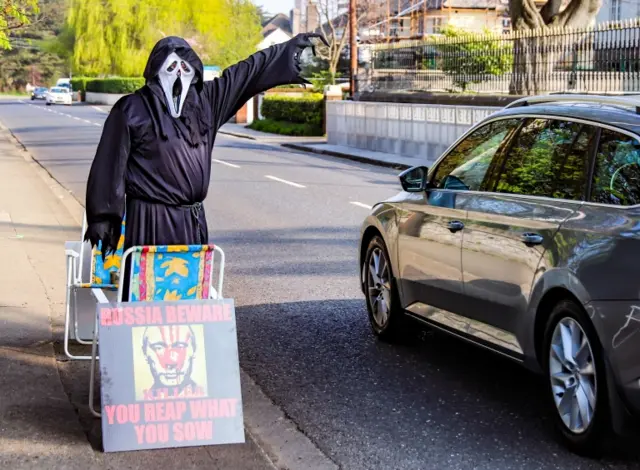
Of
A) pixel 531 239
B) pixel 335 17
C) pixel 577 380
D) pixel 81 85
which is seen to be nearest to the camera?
pixel 577 380

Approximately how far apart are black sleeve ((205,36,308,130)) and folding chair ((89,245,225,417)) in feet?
2.65

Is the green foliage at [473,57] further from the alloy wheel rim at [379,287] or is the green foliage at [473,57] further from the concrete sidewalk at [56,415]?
the alloy wheel rim at [379,287]

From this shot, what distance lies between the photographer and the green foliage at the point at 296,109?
1556 inches

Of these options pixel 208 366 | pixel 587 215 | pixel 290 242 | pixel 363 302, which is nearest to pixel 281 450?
pixel 208 366

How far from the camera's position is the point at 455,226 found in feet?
20.0

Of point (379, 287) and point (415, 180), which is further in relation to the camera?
point (379, 287)

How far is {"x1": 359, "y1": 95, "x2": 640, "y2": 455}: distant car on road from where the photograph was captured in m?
4.69

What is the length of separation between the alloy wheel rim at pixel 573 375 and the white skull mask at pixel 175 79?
6.73 feet

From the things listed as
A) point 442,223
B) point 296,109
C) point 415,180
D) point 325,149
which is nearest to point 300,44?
point 415,180

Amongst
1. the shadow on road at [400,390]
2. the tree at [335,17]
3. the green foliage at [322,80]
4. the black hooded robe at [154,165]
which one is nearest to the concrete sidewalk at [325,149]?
the green foliage at [322,80]

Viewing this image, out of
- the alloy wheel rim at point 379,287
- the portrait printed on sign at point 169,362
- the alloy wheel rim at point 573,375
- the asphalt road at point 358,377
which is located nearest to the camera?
the alloy wheel rim at point 573,375

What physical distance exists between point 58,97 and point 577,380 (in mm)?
78915

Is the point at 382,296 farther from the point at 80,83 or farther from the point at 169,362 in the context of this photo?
the point at 80,83

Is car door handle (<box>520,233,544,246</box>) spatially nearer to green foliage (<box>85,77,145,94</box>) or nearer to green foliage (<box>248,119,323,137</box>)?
green foliage (<box>248,119,323,137</box>)
